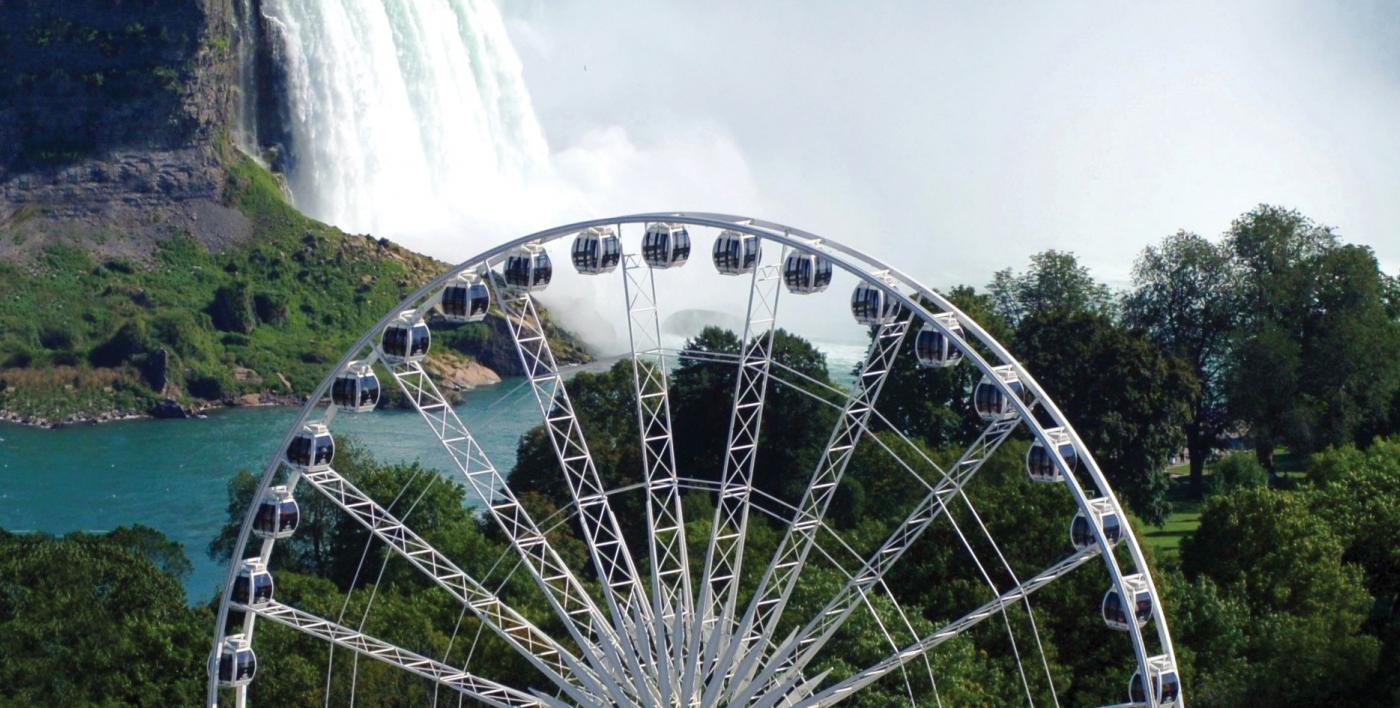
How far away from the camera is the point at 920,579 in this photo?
252 feet

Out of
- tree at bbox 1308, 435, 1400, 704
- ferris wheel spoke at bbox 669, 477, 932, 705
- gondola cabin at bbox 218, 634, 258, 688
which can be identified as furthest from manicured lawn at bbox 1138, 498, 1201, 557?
gondola cabin at bbox 218, 634, 258, 688

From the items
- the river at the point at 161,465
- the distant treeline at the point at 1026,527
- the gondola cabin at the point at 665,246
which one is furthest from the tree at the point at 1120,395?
the gondola cabin at the point at 665,246

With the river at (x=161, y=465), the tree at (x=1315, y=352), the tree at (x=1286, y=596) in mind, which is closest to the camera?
the tree at (x=1286, y=596)

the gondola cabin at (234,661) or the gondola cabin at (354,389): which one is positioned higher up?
the gondola cabin at (354,389)

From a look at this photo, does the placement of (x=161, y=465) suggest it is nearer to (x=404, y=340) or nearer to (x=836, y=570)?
(x=836, y=570)

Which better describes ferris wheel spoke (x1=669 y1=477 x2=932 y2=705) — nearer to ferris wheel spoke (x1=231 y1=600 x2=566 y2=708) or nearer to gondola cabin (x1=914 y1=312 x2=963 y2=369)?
gondola cabin (x1=914 y1=312 x2=963 y2=369)

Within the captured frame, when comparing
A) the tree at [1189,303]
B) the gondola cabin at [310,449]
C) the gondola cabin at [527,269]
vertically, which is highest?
the tree at [1189,303]

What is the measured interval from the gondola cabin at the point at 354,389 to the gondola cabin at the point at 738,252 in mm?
9689

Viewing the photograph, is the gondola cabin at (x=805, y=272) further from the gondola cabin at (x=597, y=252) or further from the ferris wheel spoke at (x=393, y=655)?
the ferris wheel spoke at (x=393, y=655)

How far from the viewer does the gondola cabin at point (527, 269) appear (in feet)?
171

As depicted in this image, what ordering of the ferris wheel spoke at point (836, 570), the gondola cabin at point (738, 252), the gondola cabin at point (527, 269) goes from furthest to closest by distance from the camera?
the gondola cabin at point (527, 269) → the ferris wheel spoke at point (836, 570) → the gondola cabin at point (738, 252)

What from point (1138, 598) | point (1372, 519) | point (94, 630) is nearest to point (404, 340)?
Answer: point (1138, 598)

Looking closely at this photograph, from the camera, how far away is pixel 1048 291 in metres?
147

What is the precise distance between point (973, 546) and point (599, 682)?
99.8 ft
